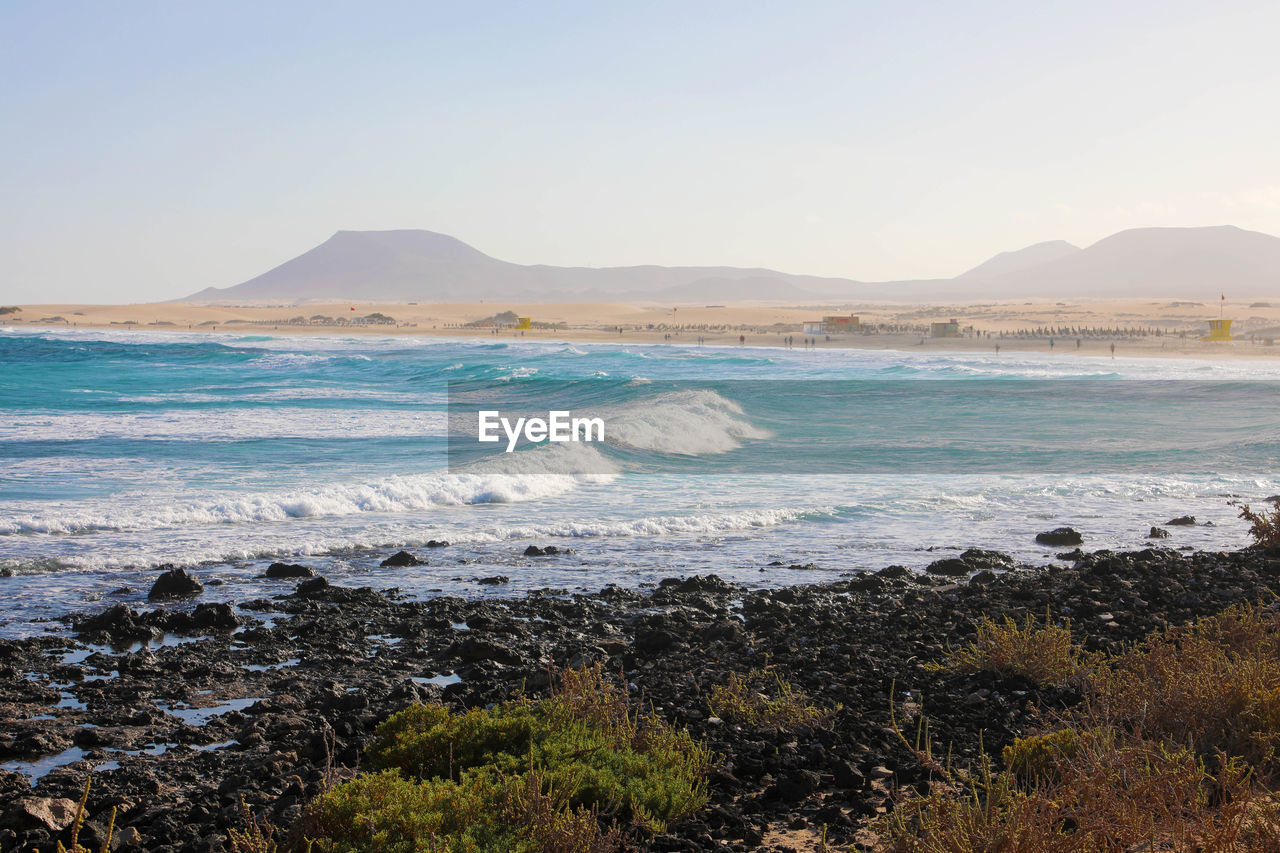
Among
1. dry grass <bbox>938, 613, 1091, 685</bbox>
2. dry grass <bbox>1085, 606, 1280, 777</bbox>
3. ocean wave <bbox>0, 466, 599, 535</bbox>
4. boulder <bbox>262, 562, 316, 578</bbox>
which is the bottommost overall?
boulder <bbox>262, 562, 316, 578</bbox>

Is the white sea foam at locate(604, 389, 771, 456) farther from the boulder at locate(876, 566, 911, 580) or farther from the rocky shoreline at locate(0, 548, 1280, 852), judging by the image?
the rocky shoreline at locate(0, 548, 1280, 852)

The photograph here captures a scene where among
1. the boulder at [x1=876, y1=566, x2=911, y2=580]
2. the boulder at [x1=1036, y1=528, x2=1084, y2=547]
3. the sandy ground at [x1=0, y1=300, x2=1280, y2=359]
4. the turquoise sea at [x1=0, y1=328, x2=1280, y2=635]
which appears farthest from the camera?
the sandy ground at [x1=0, y1=300, x2=1280, y2=359]

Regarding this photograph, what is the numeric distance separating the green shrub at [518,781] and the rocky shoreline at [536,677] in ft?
0.83

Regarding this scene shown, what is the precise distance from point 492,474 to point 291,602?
25.7 feet

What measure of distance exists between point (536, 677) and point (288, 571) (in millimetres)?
4968

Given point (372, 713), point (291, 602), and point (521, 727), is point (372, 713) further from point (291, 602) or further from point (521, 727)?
point (291, 602)

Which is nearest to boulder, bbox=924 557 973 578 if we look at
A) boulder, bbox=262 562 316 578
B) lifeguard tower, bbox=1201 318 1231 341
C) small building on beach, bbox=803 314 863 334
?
boulder, bbox=262 562 316 578

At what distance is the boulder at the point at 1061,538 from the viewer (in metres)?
12.6

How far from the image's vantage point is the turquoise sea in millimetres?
11570

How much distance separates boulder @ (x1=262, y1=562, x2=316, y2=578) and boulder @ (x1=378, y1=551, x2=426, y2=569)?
83cm

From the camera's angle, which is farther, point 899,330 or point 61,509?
point 899,330

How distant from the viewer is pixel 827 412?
3086 centimetres

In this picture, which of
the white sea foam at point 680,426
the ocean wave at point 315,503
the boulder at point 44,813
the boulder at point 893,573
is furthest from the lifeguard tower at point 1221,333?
the boulder at point 44,813

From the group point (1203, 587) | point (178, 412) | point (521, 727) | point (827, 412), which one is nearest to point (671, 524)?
point (1203, 587)
